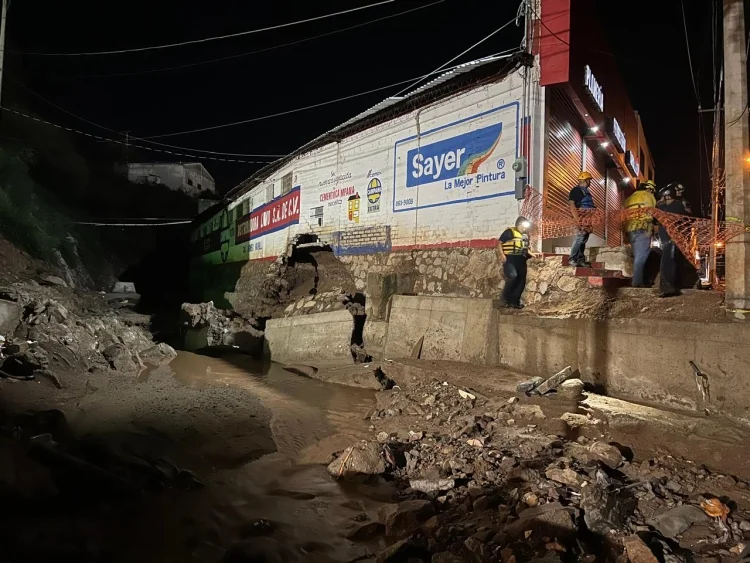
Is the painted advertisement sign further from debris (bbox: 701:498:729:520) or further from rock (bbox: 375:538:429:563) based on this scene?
rock (bbox: 375:538:429:563)

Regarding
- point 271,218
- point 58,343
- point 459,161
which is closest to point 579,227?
point 459,161

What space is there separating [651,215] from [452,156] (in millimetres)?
4560

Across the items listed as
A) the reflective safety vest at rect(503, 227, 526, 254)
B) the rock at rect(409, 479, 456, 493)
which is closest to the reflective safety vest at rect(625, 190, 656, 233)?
the reflective safety vest at rect(503, 227, 526, 254)

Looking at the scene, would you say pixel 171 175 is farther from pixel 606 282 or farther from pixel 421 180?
pixel 606 282

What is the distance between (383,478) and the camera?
4562 mm

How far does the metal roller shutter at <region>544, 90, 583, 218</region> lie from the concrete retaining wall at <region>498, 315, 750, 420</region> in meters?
3.20

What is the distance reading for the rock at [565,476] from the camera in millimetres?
3927

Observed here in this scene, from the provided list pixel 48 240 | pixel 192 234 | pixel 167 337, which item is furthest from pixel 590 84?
pixel 192 234

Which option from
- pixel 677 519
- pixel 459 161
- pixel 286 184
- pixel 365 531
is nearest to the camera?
pixel 677 519

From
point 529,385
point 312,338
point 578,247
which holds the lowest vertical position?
point 529,385

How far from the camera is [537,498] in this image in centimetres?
372

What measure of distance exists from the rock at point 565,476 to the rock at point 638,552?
0.87m

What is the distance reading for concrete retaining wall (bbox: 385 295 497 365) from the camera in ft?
25.9

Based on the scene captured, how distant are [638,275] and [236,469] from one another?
6582 mm
